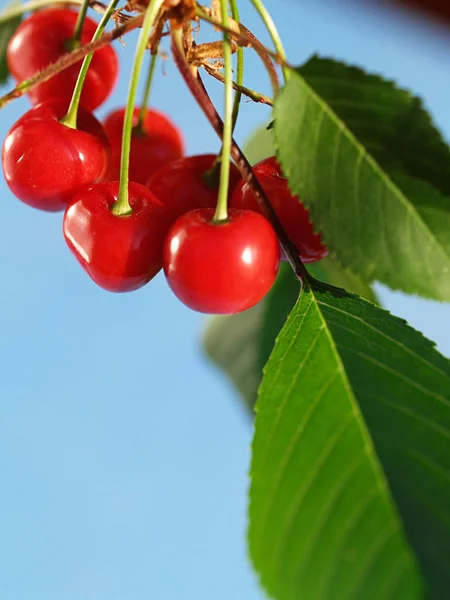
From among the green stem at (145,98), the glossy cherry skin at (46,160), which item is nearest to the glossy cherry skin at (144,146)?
the green stem at (145,98)

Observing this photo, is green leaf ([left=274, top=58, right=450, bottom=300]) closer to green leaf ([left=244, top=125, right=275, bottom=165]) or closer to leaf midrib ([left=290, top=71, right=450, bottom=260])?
leaf midrib ([left=290, top=71, right=450, bottom=260])

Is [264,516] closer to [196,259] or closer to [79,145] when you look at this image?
[196,259]

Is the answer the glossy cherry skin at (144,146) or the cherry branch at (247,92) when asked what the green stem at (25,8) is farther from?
the cherry branch at (247,92)

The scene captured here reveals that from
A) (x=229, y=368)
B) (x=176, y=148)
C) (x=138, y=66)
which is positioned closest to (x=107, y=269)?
(x=138, y=66)

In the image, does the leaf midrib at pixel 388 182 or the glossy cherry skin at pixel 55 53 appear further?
the glossy cherry skin at pixel 55 53

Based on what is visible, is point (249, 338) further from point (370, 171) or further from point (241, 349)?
point (370, 171)

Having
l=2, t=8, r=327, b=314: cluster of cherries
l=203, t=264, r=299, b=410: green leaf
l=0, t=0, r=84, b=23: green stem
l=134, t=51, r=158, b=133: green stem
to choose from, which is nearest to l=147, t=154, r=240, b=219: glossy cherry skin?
l=2, t=8, r=327, b=314: cluster of cherries
